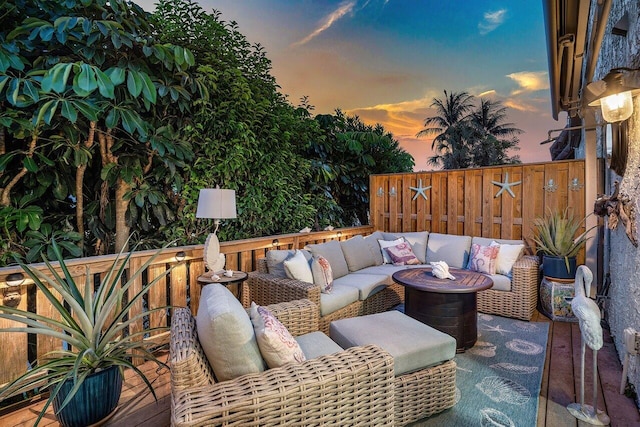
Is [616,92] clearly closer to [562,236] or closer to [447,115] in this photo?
[562,236]

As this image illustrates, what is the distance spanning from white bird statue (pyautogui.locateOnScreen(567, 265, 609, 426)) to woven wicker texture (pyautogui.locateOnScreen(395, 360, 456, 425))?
75 cm

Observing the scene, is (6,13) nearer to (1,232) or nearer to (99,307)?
(1,232)

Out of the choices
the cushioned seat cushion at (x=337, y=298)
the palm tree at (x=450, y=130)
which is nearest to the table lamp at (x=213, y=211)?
the cushioned seat cushion at (x=337, y=298)

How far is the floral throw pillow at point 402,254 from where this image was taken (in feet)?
14.7

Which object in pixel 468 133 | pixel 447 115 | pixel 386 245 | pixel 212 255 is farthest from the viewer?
pixel 447 115

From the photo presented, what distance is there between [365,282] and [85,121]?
340cm

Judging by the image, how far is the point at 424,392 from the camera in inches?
76.2

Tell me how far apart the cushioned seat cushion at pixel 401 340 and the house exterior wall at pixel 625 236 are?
1.21 metres

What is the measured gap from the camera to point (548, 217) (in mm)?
4242

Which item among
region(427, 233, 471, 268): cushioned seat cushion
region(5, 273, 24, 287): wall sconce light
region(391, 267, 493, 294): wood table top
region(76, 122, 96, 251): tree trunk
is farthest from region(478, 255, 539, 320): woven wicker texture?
region(76, 122, 96, 251): tree trunk

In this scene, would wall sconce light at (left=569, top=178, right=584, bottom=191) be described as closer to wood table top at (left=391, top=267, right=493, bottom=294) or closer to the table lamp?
wood table top at (left=391, top=267, right=493, bottom=294)

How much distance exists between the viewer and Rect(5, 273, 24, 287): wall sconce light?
204cm

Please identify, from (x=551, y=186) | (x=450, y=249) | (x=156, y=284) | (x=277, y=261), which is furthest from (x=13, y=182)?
(x=551, y=186)

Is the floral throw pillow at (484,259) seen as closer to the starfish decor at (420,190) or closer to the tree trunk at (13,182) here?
the starfish decor at (420,190)
